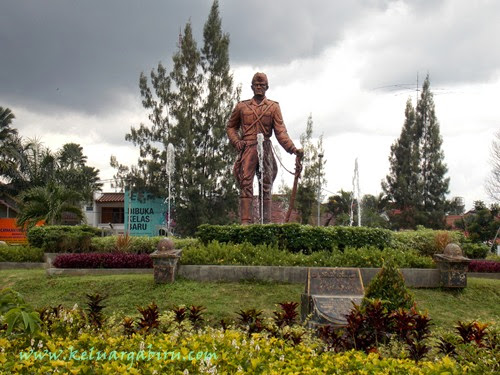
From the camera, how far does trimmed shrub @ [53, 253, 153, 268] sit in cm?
1143

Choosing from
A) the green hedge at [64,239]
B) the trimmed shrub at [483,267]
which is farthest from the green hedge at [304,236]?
the green hedge at [64,239]

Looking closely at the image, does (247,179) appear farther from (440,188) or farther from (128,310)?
(440,188)

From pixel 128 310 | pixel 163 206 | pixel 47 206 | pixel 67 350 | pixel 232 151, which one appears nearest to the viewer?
pixel 67 350

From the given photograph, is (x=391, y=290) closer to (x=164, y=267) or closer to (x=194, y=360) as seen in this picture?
(x=194, y=360)

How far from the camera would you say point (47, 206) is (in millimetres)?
16594

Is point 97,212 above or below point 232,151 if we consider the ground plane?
below

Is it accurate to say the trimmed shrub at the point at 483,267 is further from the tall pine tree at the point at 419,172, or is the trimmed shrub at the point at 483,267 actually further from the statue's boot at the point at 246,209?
the tall pine tree at the point at 419,172

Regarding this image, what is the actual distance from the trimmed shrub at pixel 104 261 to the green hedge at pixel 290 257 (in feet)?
4.99

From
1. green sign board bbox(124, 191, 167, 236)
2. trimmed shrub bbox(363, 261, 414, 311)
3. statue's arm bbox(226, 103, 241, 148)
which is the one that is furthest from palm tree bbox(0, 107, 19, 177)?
Result: trimmed shrub bbox(363, 261, 414, 311)

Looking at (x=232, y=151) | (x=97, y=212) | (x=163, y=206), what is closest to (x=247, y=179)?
(x=232, y=151)

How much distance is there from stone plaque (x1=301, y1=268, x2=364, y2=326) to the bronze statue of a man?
6038 millimetres

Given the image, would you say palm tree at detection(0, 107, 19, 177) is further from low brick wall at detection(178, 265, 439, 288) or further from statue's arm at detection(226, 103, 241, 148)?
low brick wall at detection(178, 265, 439, 288)

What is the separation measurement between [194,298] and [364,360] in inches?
218

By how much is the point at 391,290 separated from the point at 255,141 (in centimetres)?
838
